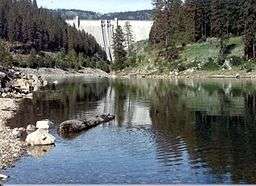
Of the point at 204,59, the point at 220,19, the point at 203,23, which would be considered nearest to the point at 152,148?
the point at 204,59

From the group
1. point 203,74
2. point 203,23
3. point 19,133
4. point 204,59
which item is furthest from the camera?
point 203,23

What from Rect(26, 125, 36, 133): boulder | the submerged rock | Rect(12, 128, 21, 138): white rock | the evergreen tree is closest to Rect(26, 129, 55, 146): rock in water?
the submerged rock

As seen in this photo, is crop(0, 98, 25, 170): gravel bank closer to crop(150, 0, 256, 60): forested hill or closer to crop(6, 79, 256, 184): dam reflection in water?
crop(6, 79, 256, 184): dam reflection in water

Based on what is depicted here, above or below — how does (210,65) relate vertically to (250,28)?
below

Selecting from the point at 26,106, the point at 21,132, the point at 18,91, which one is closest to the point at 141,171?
the point at 21,132

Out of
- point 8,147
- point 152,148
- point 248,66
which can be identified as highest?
point 248,66

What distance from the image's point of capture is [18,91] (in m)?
88.2

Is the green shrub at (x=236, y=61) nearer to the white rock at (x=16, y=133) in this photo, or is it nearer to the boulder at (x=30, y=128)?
the boulder at (x=30, y=128)

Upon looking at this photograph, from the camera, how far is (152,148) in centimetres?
3628

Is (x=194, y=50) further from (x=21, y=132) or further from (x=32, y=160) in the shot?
(x=32, y=160)

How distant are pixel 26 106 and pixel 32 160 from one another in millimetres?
34541

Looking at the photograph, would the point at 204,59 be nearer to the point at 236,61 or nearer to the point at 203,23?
the point at 236,61

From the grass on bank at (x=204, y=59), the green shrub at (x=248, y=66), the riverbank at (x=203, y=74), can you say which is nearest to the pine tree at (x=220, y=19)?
the grass on bank at (x=204, y=59)

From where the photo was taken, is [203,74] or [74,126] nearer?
[74,126]
